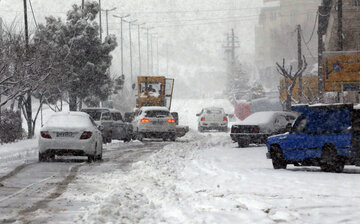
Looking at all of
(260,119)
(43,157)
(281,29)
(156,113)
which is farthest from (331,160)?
(281,29)

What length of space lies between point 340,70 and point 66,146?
790 inches

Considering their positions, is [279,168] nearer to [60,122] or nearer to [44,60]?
[60,122]

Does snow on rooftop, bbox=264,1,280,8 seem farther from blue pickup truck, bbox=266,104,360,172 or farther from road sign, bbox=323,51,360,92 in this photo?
blue pickup truck, bbox=266,104,360,172

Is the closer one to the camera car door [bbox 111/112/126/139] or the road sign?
car door [bbox 111/112/126/139]

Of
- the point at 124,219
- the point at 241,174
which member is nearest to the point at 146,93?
the point at 241,174

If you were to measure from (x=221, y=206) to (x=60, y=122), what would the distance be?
11776 millimetres

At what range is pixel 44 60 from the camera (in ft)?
117

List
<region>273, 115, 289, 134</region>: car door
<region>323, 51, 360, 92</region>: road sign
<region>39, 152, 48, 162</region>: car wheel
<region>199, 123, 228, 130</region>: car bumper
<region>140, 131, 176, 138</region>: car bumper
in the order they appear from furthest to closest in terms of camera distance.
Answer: <region>199, 123, 228, 130</region>: car bumper → <region>323, 51, 360, 92</region>: road sign → <region>140, 131, 176, 138</region>: car bumper → <region>273, 115, 289, 134</region>: car door → <region>39, 152, 48, 162</region>: car wheel

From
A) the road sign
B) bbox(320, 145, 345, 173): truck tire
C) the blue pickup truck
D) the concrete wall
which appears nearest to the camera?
the blue pickup truck

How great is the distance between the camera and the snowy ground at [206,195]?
9086 mm

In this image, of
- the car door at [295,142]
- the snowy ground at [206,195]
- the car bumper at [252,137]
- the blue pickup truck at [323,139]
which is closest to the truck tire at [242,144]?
the car bumper at [252,137]

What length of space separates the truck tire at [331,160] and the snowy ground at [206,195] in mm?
271

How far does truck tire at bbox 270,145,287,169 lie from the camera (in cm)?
1778

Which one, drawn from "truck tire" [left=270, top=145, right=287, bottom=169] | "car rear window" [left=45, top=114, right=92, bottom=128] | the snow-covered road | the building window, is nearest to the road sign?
"car rear window" [left=45, top=114, right=92, bottom=128]
